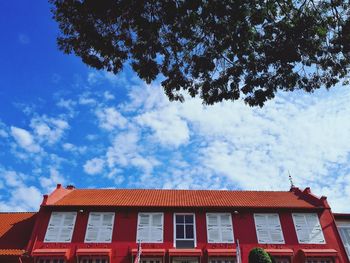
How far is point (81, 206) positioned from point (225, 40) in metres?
15.2

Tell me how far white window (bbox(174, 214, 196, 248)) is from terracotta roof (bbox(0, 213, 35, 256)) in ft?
29.3

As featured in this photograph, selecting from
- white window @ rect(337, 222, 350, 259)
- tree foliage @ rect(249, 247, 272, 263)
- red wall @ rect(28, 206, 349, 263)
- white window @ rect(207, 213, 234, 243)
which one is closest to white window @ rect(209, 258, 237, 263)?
red wall @ rect(28, 206, 349, 263)

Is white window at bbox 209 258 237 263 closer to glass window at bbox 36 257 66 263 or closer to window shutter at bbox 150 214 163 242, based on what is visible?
window shutter at bbox 150 214 163 242

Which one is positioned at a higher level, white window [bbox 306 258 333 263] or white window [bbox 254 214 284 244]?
white window [bbox 254 214 284 244]

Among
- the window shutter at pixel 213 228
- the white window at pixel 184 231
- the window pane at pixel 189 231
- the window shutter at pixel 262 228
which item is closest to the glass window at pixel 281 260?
the window shutter at pixel 262 228

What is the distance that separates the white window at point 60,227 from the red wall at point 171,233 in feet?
0.83

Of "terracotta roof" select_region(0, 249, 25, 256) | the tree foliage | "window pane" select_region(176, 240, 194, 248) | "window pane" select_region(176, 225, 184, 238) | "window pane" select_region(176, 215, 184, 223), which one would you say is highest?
"window pane" select_region(176, 215, 184, 223)

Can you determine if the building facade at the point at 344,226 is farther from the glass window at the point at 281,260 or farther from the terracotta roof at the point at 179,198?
the glass window at the point at 281,260

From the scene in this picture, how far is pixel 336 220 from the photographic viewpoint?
22.1 meters

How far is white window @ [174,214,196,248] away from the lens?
66.5 ft

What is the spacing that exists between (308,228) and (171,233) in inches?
339

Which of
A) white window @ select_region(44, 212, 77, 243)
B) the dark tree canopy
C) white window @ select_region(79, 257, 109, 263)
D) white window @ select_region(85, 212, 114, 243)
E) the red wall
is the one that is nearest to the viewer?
the dark tree canopy

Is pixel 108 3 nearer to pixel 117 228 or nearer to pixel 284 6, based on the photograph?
pixel 284 6

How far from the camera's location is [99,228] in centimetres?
2062
